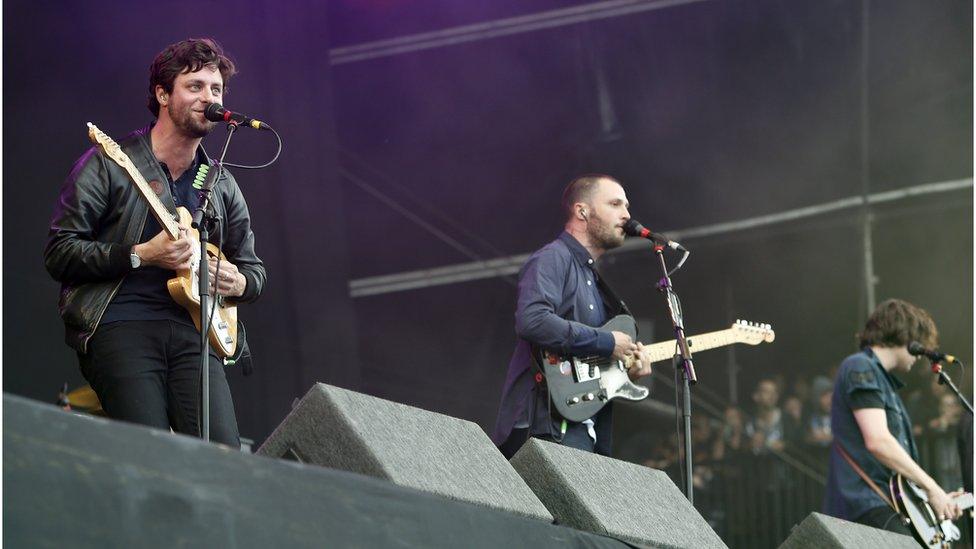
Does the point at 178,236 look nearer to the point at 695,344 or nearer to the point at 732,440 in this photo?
the point at 695,344

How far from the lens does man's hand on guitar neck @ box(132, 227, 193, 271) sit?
3.66m

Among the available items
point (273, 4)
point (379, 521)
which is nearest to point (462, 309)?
point (273, 4)

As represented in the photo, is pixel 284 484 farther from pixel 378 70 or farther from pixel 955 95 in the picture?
pixel 955 95

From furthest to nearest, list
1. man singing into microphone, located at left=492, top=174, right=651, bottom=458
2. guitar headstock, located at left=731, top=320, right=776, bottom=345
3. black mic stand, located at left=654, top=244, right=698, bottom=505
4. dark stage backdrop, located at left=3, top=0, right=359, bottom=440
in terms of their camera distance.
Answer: dark stage backdrop, located at left=3, top=0, right=359, bottom=440 < guitar headstock, located at left=731, top=320, right=776, bottom=345 < man singing into microphone, located at left=492, top=174, right=651, bottom=458 < black mic stand, located at left=654, top=244, right=698, bottom=505

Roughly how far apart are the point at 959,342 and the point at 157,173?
17.9 feet

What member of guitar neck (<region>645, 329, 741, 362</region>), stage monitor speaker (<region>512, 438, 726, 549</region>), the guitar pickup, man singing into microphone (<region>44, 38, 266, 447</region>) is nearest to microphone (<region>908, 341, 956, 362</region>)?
guitar neck (<region>645, 329, 741, 362</region>)

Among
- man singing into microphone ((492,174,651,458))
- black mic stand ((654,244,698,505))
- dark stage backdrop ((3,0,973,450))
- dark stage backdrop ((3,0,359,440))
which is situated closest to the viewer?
black mic stand ((654,244,698,505))

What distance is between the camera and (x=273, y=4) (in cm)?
701

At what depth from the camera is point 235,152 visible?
6.88 meters

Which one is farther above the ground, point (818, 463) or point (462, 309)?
point (462, 309)

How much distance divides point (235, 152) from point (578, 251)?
89.6 inches

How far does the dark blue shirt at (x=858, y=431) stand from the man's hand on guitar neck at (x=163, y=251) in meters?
2.99

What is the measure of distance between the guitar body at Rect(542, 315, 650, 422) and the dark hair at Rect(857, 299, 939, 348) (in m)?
1.30

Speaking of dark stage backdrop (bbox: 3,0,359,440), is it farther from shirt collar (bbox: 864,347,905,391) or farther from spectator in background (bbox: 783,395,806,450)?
shirt collar (bbox: 864,347,905,391)
